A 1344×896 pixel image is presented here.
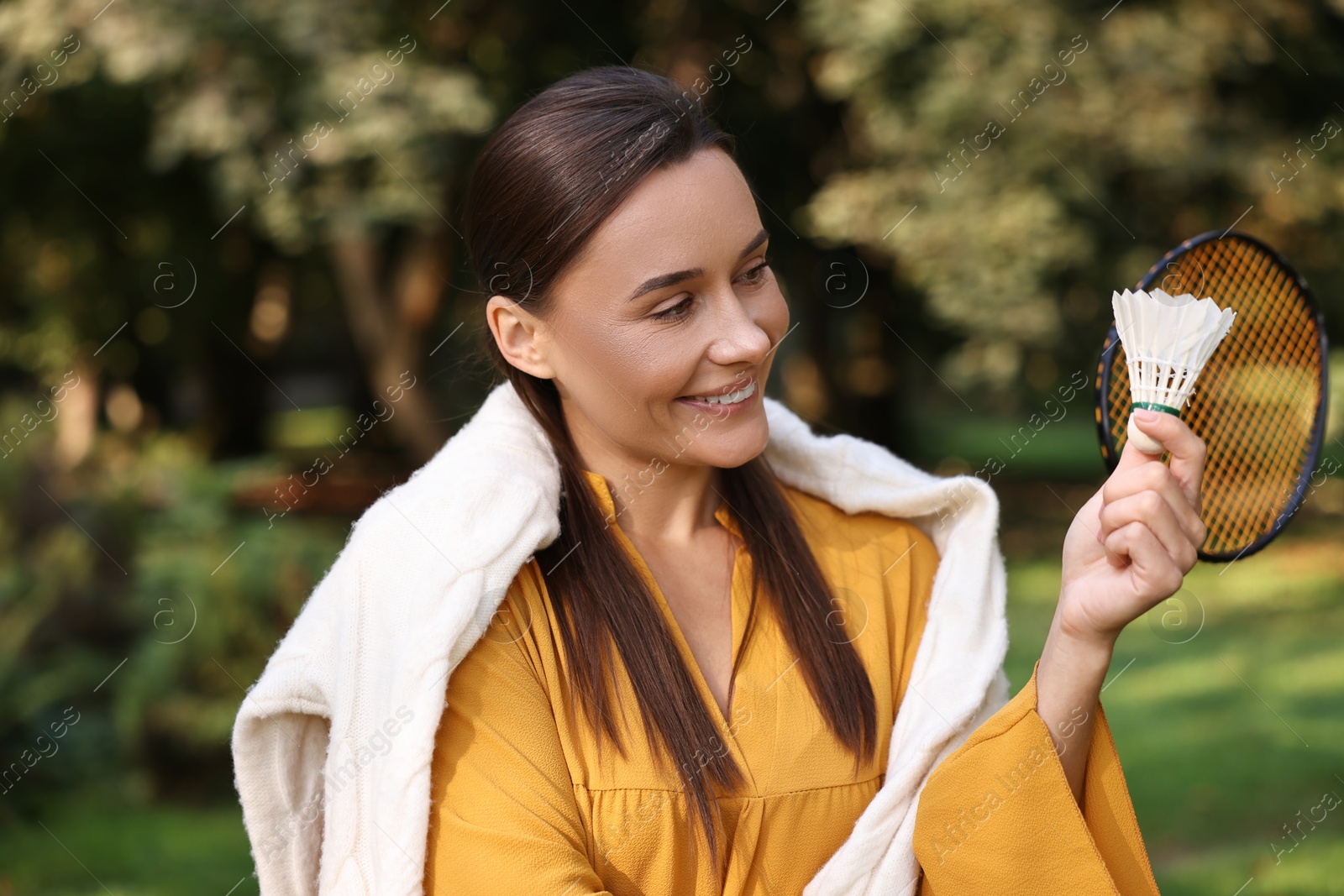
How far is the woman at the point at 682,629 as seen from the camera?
1.86m

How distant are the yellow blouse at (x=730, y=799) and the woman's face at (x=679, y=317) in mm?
341

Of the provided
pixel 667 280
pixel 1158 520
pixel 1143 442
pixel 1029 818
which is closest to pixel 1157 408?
pixel 1143 442

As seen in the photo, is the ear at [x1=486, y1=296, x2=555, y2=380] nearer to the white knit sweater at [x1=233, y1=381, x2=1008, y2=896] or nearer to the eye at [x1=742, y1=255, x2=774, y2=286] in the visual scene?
the white knit sweater at [x1=233, y1=381, x2=1008, y2=896]

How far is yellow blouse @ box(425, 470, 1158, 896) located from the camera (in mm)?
1867

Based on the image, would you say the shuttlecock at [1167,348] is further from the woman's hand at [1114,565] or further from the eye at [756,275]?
the eye at [756,275]

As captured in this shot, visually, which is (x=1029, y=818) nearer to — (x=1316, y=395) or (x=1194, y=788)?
(x=1316, y=395)

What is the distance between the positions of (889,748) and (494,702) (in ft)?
2.33

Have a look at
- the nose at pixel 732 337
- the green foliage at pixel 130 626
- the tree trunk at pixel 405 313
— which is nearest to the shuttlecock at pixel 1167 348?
the nose at pixel 732 337

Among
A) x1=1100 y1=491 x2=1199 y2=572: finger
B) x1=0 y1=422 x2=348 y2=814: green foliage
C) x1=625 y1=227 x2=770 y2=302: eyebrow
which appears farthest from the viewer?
x1=0 y1=422 x2=348 y2=814: green foliage

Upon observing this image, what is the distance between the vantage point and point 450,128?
26.0ft

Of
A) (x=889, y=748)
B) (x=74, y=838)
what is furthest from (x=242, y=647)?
(x=889, y=748)

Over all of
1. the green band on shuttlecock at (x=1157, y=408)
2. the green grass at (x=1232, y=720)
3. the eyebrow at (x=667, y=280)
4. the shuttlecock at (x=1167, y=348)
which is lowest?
the green grass at (x=1232, y=720)

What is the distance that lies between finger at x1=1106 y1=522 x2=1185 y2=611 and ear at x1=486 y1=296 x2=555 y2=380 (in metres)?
1.03

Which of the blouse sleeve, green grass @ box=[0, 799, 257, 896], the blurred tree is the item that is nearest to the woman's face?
the blouse sleeve
